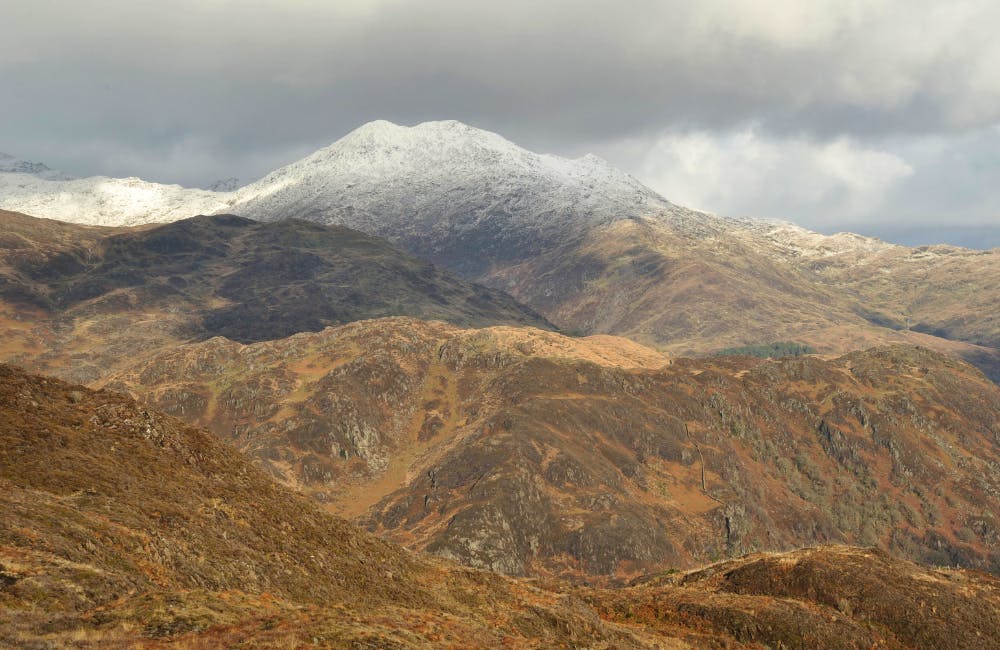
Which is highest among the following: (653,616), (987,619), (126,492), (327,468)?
(126,492)

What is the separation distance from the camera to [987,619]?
188 ft

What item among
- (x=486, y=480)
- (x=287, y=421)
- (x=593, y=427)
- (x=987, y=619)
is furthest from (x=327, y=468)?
(x=987, y=619)

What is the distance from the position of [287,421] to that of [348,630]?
553 ft

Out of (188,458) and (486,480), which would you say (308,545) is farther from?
(486,480)

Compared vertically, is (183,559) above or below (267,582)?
above

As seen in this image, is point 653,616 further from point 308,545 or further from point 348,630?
point 348,630

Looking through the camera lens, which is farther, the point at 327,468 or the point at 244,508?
the point at 327,468

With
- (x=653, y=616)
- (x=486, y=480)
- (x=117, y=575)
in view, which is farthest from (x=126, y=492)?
(x=486, y=480)

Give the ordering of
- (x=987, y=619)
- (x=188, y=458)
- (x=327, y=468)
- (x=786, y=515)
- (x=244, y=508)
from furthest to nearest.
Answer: (x=786, y=515) < (x=327, y=468) < (x=987, y=619) < (x=188, y=458) < (x=244, y=508)

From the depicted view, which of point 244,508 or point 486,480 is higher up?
point 244,508

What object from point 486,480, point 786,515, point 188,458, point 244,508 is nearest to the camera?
point 244,508

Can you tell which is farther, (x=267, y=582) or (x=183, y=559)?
(x=267, y=582)

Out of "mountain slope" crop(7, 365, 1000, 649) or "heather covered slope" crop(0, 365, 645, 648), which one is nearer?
"heather covered slope" crop(0, 365, 645, 648)

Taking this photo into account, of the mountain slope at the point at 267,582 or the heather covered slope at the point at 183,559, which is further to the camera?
the mountain slope at the point at 267,582
